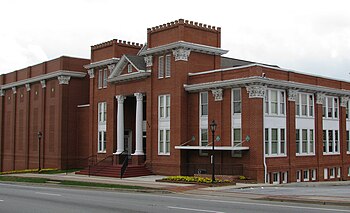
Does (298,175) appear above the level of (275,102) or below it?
below

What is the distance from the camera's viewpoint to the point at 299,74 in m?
40.1

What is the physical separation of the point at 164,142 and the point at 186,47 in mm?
8009

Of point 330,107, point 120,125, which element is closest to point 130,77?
point 120,125

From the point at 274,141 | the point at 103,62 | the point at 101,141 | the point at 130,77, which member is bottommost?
the point at 101,141

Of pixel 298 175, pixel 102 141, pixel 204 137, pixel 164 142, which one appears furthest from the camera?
pixel 102 141

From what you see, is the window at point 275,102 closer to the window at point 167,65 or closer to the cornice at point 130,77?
the window at point 167,65

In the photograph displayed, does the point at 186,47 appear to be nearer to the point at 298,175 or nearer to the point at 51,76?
the point at 298,175

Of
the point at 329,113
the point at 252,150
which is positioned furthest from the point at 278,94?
the point at 329,113

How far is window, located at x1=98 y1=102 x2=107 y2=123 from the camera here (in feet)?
164

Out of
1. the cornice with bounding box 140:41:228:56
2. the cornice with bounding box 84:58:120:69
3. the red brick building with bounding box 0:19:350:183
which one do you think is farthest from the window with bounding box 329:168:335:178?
the cornice with bounding box 84:58:120:69

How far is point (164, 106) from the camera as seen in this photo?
139 ft

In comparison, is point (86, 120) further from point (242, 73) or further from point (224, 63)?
point (242, 73)

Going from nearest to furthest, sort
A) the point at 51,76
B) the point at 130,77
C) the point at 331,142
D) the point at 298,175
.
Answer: the point at 298,175 → the point at 331,142 → the point at 130,77 → the point at 51,76

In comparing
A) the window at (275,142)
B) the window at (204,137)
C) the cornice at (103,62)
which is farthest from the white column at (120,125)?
the window at (275,142)
